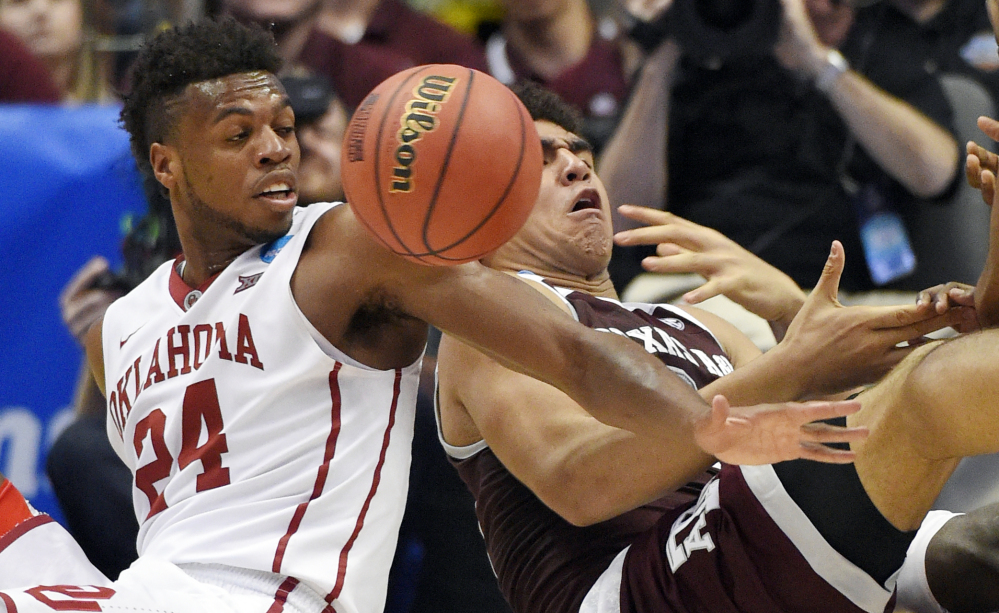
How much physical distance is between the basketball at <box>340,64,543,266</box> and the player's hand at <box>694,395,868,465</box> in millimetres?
596

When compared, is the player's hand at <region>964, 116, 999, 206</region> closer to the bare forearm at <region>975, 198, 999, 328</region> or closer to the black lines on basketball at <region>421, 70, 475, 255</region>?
the bare forearm at <region>975, 198, 999, 328</region>

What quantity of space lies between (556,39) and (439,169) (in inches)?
129

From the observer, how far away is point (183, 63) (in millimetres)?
2809

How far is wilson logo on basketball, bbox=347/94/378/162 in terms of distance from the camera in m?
2.39

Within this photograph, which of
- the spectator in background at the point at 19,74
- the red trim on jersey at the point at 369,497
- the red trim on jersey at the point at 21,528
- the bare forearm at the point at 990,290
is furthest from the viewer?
the spectator in background at the point at 19,74

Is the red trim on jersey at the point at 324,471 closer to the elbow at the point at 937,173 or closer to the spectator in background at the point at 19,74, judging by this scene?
the elbow at the point at 937,173

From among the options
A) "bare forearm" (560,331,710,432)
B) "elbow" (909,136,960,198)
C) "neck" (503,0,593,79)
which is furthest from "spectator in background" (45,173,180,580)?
"elbow" (909,136,960,198)

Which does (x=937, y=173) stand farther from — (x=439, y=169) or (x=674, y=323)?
(x=439, y=169)

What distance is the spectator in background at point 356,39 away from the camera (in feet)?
17.5

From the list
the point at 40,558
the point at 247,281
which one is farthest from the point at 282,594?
the point at 247,281

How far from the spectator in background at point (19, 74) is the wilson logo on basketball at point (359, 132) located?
375 centimetres

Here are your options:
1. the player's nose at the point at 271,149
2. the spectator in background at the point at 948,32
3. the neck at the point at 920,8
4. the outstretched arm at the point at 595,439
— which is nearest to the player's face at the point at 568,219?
the outstretched arm at the point at 595,439

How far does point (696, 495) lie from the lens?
3031 mm

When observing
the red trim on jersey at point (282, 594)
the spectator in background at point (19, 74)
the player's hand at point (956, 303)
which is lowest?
the spectator in background at point (19, 74)
